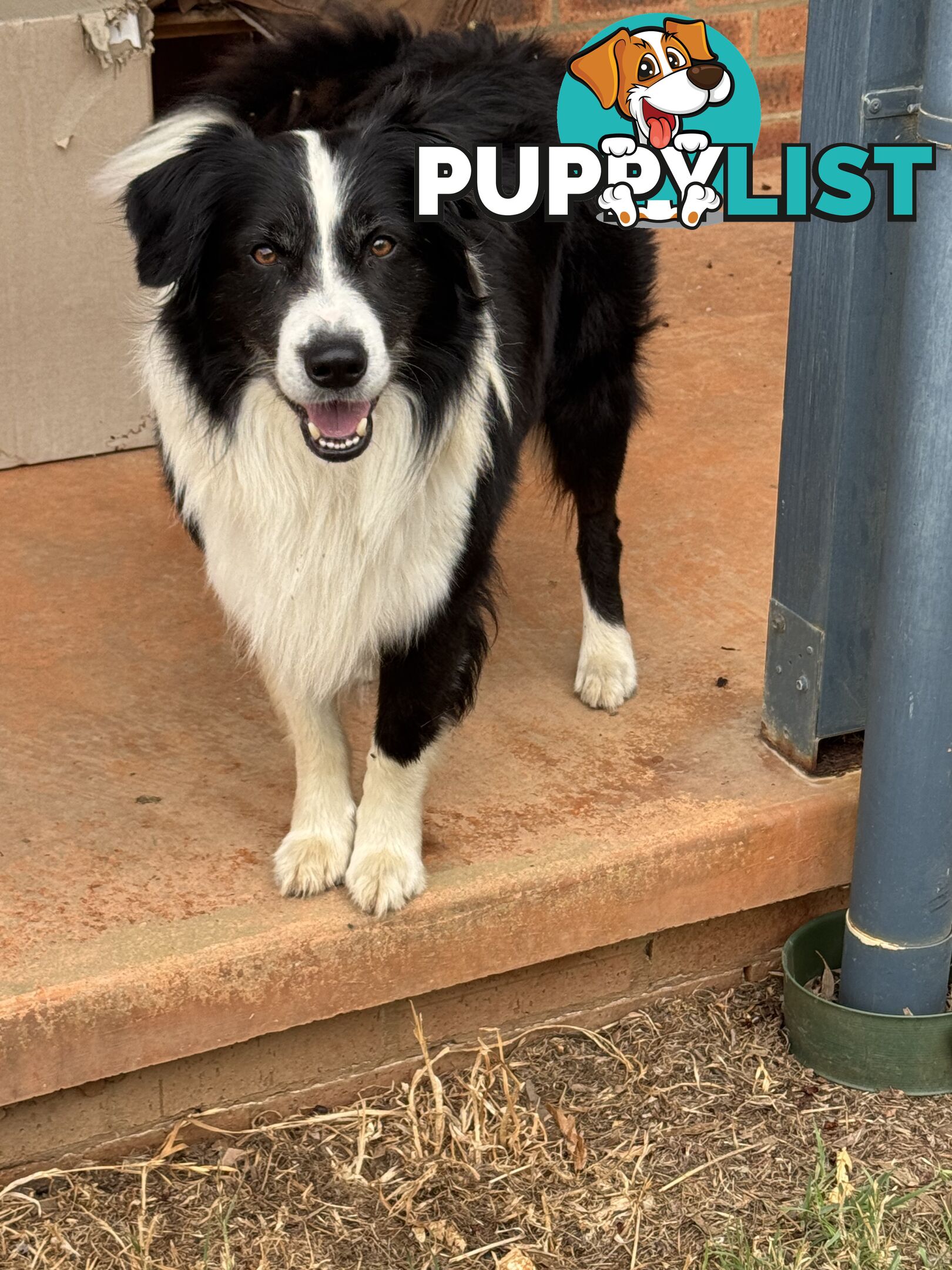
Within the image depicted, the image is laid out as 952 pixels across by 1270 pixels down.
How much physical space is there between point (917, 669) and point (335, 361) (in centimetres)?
100

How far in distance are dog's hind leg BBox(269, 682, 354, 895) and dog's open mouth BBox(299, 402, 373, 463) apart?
52cm

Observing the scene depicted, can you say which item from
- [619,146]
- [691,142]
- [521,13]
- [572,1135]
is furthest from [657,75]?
[572,1135]

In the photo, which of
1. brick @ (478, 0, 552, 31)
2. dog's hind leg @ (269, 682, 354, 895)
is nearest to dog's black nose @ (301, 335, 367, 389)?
dog's hind leg @ (269, 682, 354, 895)

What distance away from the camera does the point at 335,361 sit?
80.4 inches

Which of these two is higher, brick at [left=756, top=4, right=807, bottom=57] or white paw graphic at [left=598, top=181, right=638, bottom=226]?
brick at [left=756, top=4, right=807, bottom=57]

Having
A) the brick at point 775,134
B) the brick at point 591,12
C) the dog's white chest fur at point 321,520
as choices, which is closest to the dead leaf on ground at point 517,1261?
the dog's white chest fur at point 321,520

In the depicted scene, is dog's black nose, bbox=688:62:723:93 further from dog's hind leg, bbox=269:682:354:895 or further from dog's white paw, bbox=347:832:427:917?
dog's white paw, bbox=347:832:427:917

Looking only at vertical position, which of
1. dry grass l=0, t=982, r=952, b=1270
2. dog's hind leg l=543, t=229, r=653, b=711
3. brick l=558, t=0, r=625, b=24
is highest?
brick l=558, t=0, r=625, b=24

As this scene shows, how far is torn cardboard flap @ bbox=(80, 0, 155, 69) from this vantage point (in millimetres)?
3482

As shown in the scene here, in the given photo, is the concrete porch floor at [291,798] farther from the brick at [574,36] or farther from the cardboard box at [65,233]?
the brick at [574,36]

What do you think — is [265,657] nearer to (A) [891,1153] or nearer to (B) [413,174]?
(B) [413,174]

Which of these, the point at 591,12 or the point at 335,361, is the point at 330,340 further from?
the point at 591,12

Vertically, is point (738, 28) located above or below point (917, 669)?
above

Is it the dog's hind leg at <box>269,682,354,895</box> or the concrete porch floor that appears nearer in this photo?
the concrete porch floor
